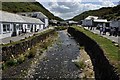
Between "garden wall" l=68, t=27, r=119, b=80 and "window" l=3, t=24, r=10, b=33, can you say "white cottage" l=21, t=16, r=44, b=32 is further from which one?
"garden wall" l=68, t=27, r=119, b=80

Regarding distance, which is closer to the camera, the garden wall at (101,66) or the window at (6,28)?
the garden wall at (101,66)

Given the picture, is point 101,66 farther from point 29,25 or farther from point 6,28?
point 29,25

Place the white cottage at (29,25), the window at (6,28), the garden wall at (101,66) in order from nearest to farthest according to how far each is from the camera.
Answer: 1. the garden wall at (101,66)
2. the window at (6,28)
3. the white cottage at (29,25)

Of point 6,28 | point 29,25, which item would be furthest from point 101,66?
point 29,25

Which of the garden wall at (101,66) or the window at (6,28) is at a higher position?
the window at (6,28)

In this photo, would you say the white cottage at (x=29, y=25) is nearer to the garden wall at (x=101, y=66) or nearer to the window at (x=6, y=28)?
the window at (x=6, y=28)

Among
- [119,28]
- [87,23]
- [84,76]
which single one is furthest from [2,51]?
[87,23]

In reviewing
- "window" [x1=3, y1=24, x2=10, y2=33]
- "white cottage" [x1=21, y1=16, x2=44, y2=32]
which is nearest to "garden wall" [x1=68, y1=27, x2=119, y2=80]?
"window" [x1=3, y1=24, x2=10, y2=33]

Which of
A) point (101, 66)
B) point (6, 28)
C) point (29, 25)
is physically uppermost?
point (6, 28)

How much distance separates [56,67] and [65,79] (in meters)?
4.68

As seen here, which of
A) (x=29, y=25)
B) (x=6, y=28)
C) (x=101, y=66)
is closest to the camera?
(x=101, y=66)

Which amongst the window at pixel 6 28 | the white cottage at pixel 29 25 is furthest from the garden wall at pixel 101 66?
the white cottage at pixel 29 25

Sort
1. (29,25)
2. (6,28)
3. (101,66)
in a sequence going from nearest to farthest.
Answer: (101,66) → (6,28) → (29,25)

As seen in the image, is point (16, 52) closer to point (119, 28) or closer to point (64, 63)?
point (64, 63)
